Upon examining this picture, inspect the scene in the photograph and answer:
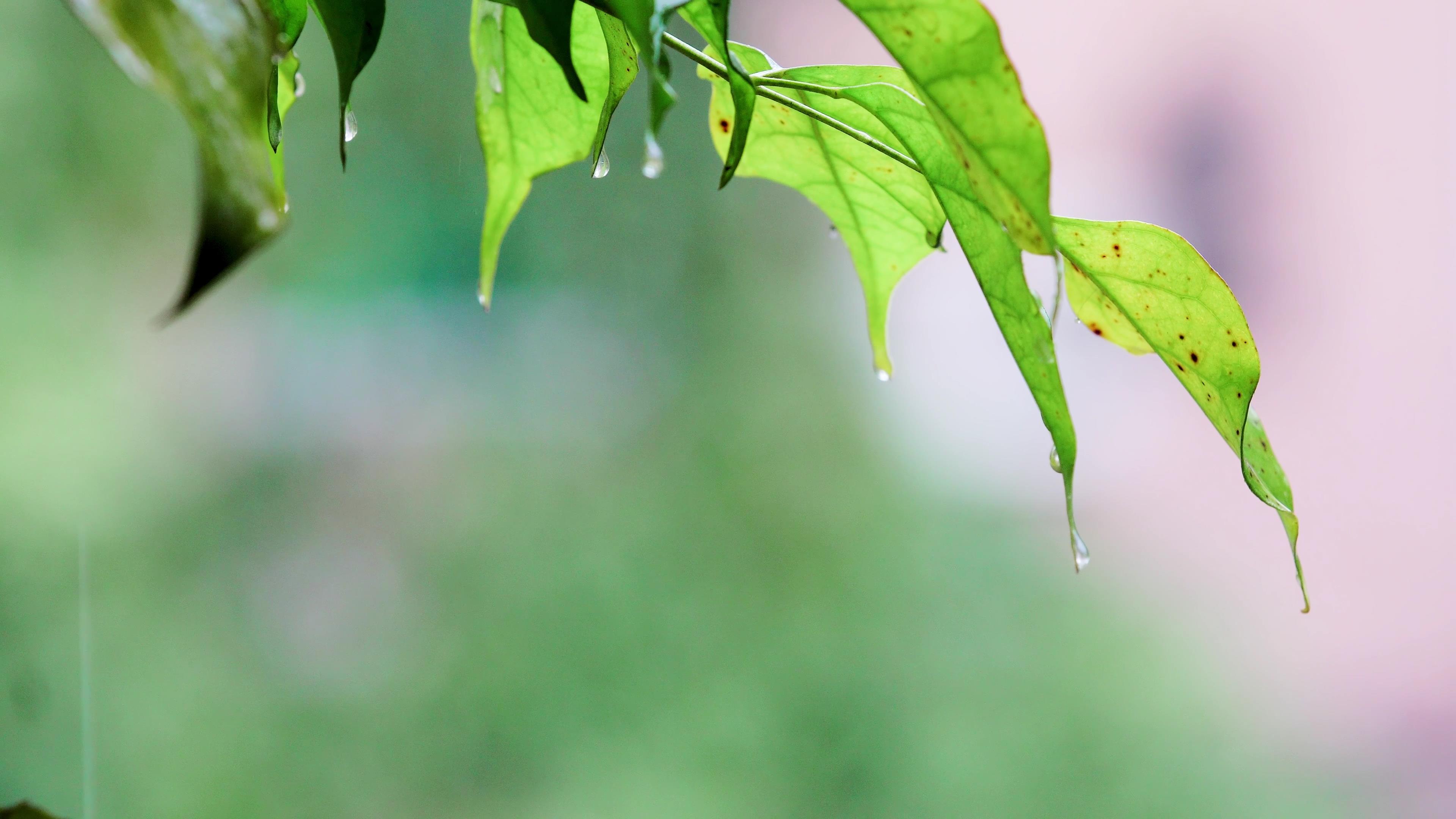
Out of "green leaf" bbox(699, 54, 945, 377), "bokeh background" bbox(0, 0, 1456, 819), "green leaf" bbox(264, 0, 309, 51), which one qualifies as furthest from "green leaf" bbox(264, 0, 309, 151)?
"bokeh background" bbox(0, 0, 1456, 819)

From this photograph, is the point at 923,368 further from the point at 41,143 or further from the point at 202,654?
the point at 41,143

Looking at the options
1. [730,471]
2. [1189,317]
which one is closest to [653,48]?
[1189,317]

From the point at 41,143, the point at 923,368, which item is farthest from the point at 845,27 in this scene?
the point at 41,143

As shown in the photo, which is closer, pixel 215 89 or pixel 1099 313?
pixel 215 89

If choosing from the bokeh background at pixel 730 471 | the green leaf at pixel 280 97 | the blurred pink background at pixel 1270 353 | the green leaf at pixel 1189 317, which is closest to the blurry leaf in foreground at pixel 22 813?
the green leaf at pixel 280 97

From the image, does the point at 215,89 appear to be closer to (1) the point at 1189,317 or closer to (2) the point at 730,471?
(1) the point at 1189,317

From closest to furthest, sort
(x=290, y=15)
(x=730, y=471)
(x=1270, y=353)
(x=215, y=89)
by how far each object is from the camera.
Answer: (x=215, y=89) < (x=290, y=15) < (x=1270, y=353) < (x=730, y=471)

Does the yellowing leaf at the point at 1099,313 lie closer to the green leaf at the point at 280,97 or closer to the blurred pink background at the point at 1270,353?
the green leaf at the point at 280,97
